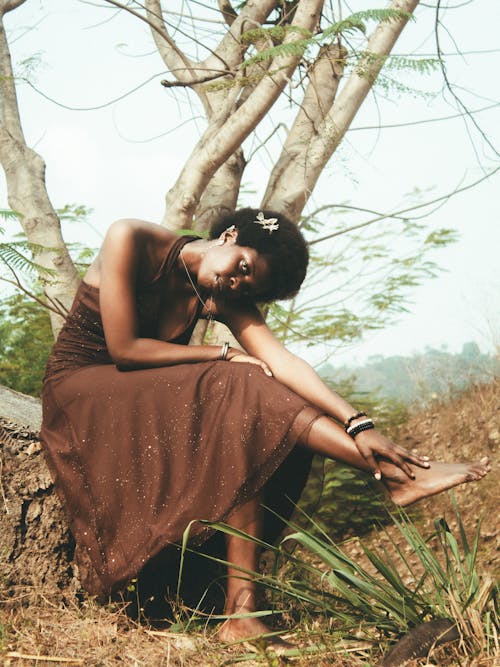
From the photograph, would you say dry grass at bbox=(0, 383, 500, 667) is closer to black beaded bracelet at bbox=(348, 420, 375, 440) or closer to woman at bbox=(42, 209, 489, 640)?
woman at bbox=(42, 209, 489, 640)

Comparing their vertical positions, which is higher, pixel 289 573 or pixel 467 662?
pixel 467 662

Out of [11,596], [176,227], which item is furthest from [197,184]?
[11,596]

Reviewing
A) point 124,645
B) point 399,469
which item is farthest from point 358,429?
point 124,645

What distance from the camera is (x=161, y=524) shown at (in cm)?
296

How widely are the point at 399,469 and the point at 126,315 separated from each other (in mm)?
1291

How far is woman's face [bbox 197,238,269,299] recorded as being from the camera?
3.31m

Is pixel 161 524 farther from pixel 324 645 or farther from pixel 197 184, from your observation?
pixel 197 184

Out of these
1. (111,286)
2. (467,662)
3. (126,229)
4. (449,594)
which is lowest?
(467,662)

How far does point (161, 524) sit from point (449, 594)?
114 cm

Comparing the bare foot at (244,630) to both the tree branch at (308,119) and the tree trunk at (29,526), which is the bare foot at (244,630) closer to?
the tree trunk at (29,526)

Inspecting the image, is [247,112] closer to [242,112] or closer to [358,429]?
[242,112]

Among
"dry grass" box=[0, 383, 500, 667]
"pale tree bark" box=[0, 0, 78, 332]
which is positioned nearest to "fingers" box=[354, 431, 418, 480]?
"dry grass" box=[0, 383, 500, 667]

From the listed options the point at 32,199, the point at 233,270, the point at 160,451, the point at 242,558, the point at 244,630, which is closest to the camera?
the point at 244,630

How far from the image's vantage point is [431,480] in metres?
2.85
